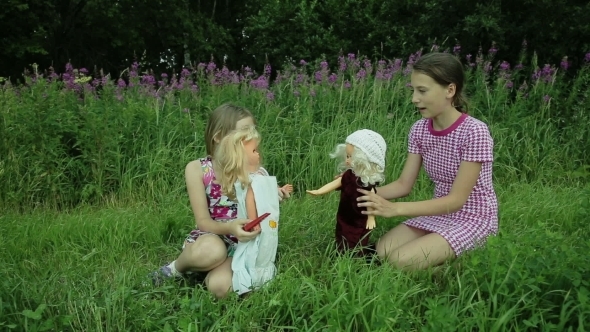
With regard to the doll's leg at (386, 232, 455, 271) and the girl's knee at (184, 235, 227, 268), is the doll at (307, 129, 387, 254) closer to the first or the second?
the doll's leg at (386, 232, 455, 271)

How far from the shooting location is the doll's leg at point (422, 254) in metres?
3.13

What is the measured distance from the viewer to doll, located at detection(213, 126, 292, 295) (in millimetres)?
2910

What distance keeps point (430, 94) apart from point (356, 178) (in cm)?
67

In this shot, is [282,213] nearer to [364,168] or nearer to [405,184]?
[405,184]

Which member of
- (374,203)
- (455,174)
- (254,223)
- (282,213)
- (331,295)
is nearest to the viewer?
(331,295)

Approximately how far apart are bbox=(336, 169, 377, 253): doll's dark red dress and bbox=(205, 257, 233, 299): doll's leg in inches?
25.1

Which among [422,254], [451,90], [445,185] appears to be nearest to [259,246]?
[422,254]

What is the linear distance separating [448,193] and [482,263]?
749 millimetres

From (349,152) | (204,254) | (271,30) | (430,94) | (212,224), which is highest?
(271,30)

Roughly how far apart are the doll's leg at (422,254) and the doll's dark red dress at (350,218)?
0.64ft

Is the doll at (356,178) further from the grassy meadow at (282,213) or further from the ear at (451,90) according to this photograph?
the ear at (451,90)

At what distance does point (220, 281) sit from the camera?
9.68 ft

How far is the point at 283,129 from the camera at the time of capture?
5.70 meters

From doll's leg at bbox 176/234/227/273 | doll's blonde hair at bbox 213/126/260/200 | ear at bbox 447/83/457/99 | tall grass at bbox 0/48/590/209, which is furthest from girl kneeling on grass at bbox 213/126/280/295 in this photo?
tall grass at bbox 0/48/590/209
